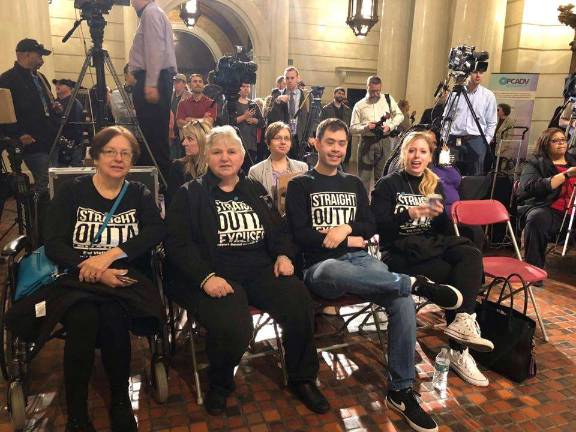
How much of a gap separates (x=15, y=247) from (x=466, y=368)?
238 centimetres

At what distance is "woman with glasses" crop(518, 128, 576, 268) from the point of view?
4078 mm

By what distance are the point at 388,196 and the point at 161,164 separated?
1907mm

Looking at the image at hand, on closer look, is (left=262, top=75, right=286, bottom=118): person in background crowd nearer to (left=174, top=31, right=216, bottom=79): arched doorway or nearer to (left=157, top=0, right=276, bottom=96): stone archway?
(left=157, top=0, right=276, bottom=96): stone archway

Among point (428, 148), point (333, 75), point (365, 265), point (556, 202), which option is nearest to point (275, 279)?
point (365, 265)

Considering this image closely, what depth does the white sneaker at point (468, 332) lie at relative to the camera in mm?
2480

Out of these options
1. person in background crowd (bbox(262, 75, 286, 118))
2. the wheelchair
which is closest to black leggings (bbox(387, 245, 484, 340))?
the wheelchair

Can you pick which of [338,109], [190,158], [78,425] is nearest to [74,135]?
[190,158]

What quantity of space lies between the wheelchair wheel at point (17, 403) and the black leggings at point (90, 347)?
208 mm

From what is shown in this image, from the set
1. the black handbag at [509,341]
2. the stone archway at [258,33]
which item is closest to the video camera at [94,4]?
the black handbag at [509,341]

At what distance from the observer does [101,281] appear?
2143mm

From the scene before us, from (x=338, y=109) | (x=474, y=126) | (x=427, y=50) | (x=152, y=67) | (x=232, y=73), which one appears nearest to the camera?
(x=152, y=67)

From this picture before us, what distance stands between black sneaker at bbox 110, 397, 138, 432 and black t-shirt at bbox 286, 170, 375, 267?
1161 millimetres

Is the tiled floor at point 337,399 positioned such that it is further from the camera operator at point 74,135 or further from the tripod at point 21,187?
the camera operator at point 74,135

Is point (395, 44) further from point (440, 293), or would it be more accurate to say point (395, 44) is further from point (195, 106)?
point (440, 293)
